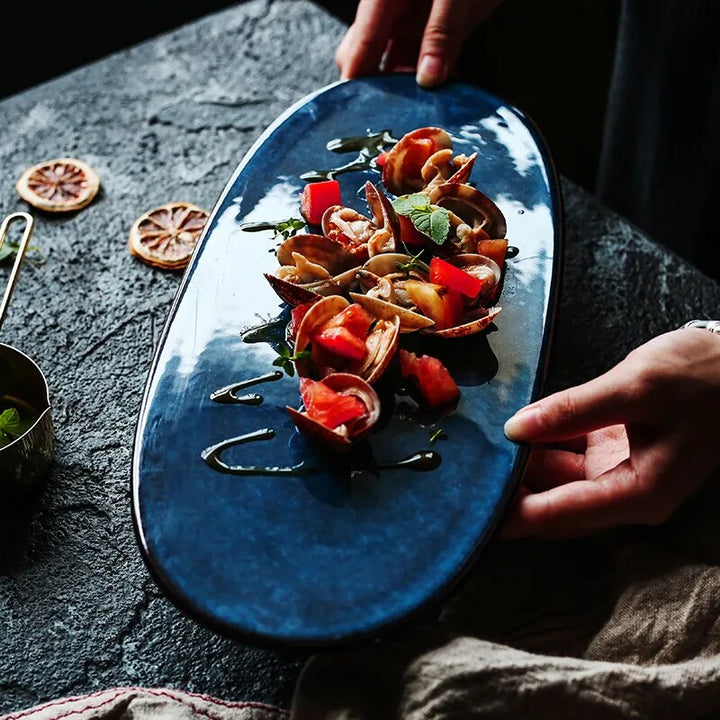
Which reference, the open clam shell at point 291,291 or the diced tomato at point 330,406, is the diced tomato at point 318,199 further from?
the diced tomato at point 330,406

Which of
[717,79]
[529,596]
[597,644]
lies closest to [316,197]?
[529,596]

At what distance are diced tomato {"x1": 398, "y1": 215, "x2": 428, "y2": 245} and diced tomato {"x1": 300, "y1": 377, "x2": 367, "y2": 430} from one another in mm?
374

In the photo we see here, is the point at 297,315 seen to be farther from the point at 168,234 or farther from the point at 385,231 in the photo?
the point at 168,234

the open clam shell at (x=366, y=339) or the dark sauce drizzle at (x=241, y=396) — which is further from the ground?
the open clam shell at (x=366, y=339)

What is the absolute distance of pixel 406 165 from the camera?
176 centimetres

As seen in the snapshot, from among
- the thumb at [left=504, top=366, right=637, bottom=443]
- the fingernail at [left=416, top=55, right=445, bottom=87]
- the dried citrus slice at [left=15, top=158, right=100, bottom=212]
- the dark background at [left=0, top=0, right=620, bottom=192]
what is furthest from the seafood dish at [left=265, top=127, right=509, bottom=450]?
the dark background at [left=0, top=0, right=620, bottom=192]

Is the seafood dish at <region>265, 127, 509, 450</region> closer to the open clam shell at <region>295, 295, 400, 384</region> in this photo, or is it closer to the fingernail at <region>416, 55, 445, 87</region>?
the open clam shell at <region>295, 295, 400, 384</region>

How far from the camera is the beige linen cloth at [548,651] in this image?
1.23m

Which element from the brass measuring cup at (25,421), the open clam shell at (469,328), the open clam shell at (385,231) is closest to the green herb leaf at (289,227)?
the open clam shell at (385,231)

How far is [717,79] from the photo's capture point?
2.25 m

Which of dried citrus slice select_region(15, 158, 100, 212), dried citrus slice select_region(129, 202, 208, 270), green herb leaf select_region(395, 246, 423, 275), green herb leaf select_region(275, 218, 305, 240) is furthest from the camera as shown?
dried citrus slice select_region(15, 158, 100, 212)

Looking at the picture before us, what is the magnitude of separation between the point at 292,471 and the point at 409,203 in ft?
1.76

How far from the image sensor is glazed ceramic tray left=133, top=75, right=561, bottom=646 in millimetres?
1219

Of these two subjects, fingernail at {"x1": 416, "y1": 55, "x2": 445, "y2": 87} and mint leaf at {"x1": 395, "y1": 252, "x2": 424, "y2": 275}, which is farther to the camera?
fingernail at {"x1": 416, "y1": 55, "x2": 445, "y2": 87}
